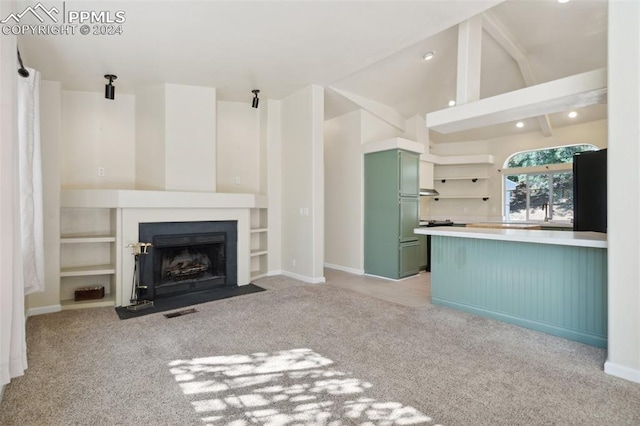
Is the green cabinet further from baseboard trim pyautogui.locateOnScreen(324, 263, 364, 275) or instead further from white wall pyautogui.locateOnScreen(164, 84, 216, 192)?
white wall pyautogui.locateOnScreen(164, 84, 216, 192)

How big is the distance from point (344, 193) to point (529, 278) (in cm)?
355

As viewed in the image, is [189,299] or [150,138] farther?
[150,138]

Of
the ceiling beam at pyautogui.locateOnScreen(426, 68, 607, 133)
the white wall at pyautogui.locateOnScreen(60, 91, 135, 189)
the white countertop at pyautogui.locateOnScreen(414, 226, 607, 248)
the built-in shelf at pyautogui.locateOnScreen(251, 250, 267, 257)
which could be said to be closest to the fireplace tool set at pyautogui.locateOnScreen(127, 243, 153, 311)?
the white wall at pyautogui.locateOnScreen(60, 91, 135, 189)

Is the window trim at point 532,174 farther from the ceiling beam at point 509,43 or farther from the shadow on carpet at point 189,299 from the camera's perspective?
the shadow on carpet at point 189,299

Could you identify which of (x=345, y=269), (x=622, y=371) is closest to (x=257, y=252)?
(x=345, y=269)

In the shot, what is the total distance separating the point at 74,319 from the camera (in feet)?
11.3

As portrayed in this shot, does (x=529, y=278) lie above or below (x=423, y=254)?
above

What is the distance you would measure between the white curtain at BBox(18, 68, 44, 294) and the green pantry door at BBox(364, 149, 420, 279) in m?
4.47

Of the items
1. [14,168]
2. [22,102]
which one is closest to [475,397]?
[14,168]

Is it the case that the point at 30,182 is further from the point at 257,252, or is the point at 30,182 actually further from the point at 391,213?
the point at 391,213

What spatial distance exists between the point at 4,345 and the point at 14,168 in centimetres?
102

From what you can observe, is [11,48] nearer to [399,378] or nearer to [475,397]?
[399,378]

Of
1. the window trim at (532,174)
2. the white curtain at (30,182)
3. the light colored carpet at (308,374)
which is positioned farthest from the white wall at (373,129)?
the white curtain at (30,182)

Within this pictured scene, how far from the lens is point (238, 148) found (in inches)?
217
